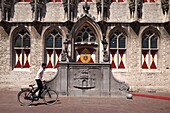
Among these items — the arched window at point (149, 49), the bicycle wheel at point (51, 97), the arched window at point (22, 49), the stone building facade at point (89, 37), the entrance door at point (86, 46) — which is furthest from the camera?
the arched window at point (22, 49)

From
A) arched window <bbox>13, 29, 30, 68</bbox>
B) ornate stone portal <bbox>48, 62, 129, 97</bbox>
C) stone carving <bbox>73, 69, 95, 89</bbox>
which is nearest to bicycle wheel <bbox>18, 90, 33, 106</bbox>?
ornate stone portal <bbox>48, 62, 129, 97</bbox>

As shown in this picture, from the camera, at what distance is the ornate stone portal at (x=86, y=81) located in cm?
1298

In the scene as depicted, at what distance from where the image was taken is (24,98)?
9.98 metres

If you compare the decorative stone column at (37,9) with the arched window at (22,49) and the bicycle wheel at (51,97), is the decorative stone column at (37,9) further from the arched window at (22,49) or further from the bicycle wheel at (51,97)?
the bicycle wheel at (51,97)

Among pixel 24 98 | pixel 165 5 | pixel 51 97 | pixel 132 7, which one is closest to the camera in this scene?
pixel 24 98

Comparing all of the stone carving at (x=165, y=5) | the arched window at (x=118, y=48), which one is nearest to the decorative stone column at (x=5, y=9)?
the arched window at (x=118, y=48)

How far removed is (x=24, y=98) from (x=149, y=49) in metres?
11.3

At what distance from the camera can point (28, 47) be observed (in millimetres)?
→ 18203

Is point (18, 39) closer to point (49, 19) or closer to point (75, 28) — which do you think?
point (49, 19)

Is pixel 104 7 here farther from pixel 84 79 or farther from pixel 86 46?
pixel 84 79

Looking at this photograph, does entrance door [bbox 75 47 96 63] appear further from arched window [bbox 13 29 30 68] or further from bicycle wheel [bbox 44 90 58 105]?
bicycle wheel [bbox 44 90 58 105]

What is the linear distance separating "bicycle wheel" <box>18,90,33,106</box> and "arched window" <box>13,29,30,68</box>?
7.73 meters

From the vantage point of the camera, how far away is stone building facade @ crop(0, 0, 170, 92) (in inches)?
695

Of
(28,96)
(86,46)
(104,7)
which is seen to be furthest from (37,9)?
(28,96)
